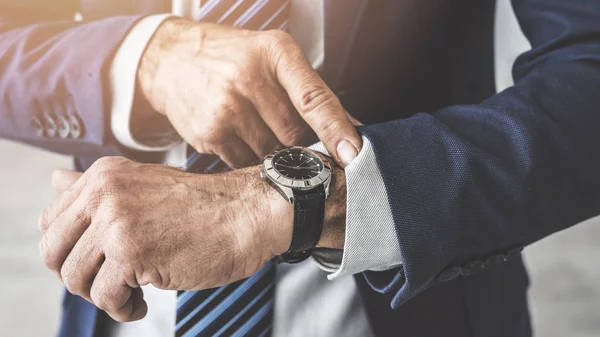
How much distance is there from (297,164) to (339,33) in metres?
0.23

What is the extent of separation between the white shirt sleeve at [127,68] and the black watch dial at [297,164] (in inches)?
9.5

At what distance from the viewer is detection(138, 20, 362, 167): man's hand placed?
0.53 meters

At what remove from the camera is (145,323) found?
0.73 m

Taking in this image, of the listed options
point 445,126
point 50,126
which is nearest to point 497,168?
point 445,126

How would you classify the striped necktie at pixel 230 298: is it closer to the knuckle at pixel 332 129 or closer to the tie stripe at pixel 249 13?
the tie stripe at pixel 249 13

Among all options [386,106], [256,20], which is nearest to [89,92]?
[256,20]

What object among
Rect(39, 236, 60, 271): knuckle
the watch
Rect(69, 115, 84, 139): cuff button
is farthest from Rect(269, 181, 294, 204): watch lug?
Rect(69, 115, 84, 139): cuff button

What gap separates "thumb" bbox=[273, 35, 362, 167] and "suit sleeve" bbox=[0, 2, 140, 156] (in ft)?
0.74

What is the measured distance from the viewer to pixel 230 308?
0.69 meters

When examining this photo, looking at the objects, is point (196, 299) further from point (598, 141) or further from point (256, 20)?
point (598, 141)

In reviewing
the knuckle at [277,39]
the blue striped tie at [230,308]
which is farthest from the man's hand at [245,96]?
the blue striped tie at [230,308]

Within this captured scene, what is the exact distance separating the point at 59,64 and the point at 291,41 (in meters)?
0.31

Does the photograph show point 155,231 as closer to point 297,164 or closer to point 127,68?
point 297,164

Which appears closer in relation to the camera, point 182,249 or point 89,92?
point 182,249
